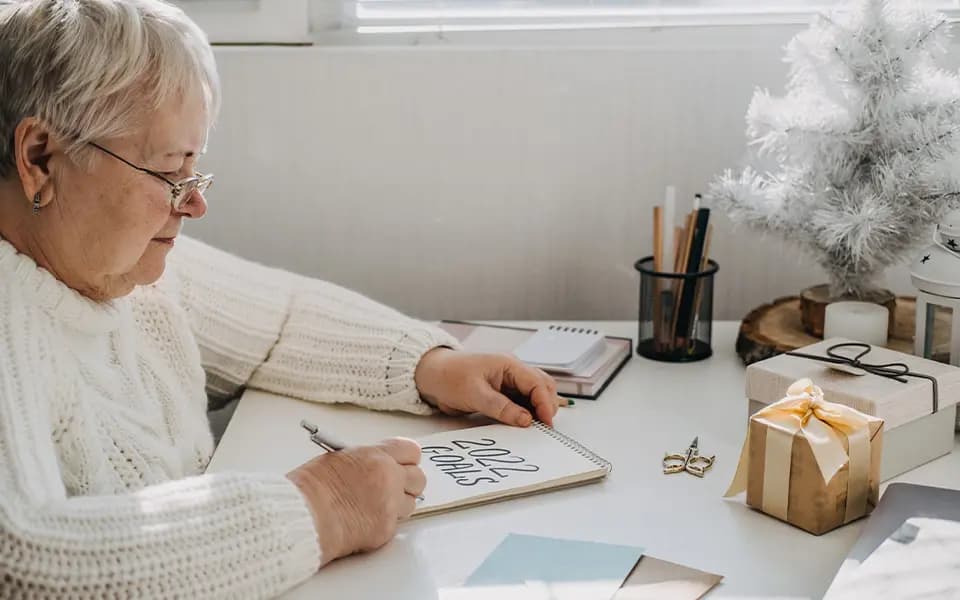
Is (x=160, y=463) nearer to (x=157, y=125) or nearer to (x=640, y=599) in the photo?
(x=157, y=125)

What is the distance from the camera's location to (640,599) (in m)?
0.83

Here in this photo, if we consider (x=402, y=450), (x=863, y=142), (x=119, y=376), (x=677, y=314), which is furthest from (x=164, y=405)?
(x=863, y=142)

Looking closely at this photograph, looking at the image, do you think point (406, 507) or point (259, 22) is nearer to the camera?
point (406, 507)

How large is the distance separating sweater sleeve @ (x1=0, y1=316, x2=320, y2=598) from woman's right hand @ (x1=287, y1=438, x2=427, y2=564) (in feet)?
0.07

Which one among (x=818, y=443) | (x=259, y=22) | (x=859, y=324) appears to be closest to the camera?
(x=818, y=443)

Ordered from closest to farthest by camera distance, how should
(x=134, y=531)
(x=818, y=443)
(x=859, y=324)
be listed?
(x=134, y=531) → (x=818, y=443) → (x=859, y=324)

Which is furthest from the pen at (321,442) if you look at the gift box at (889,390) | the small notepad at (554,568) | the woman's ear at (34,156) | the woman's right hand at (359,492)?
the gift box at (889,390)

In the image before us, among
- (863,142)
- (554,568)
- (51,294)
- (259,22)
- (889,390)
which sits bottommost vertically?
(554,568)

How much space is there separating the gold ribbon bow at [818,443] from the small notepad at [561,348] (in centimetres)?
39

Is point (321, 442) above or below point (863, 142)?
below

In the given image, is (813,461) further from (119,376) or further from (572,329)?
(119,376)

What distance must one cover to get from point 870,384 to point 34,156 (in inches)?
33.0

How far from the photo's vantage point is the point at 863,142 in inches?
53.0

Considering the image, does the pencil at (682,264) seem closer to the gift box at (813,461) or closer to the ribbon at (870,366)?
the ribbon at (870,366)
